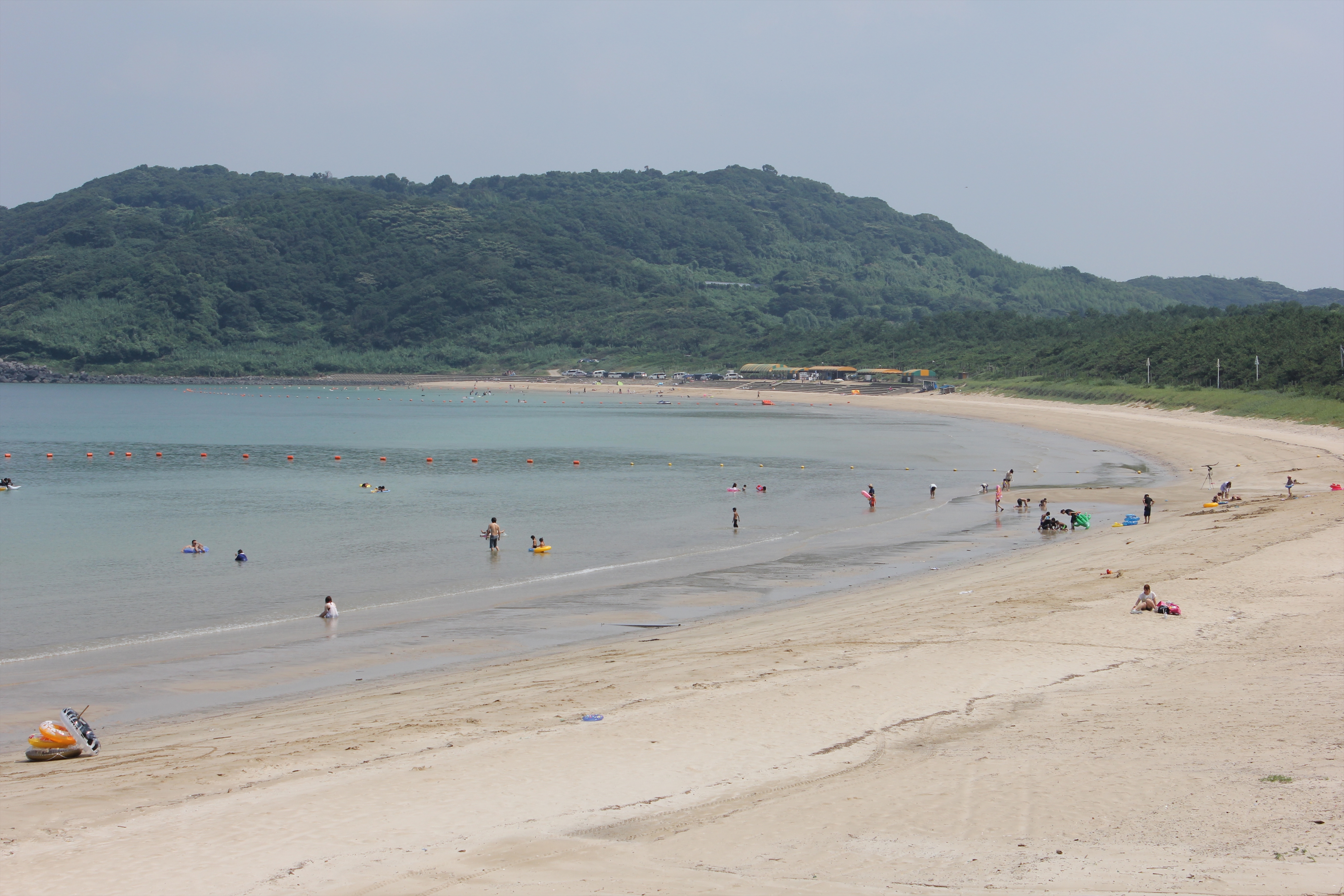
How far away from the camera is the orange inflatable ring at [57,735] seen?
39.5 feet

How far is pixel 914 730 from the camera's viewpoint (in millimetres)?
11102

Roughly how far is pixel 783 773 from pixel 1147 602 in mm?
9335

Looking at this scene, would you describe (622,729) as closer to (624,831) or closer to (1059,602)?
(624,831)

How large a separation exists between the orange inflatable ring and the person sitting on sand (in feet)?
49.8

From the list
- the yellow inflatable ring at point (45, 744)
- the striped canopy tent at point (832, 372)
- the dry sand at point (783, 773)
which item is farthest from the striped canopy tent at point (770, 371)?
the yellow inflatable ring at point (45, 744)

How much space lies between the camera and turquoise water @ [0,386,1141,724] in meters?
19.4

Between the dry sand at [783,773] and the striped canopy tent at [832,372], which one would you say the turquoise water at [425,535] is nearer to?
the dry sand at [783,773]

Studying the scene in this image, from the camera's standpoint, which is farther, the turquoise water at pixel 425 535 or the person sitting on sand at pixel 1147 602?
the turquoise water at pixel 425 535

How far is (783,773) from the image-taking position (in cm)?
989

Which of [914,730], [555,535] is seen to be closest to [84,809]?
[914,730]

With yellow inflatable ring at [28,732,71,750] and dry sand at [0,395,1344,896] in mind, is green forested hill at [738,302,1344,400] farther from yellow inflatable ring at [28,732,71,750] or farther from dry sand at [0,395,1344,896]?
yellow inflatable ring at [28,732,71,750]

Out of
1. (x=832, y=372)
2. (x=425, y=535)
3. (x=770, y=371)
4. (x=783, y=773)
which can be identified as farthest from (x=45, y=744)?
(x=770, y=371)

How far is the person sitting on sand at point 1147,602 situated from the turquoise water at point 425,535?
7955 mm

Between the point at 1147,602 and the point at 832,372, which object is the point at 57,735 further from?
the point at 832,372
